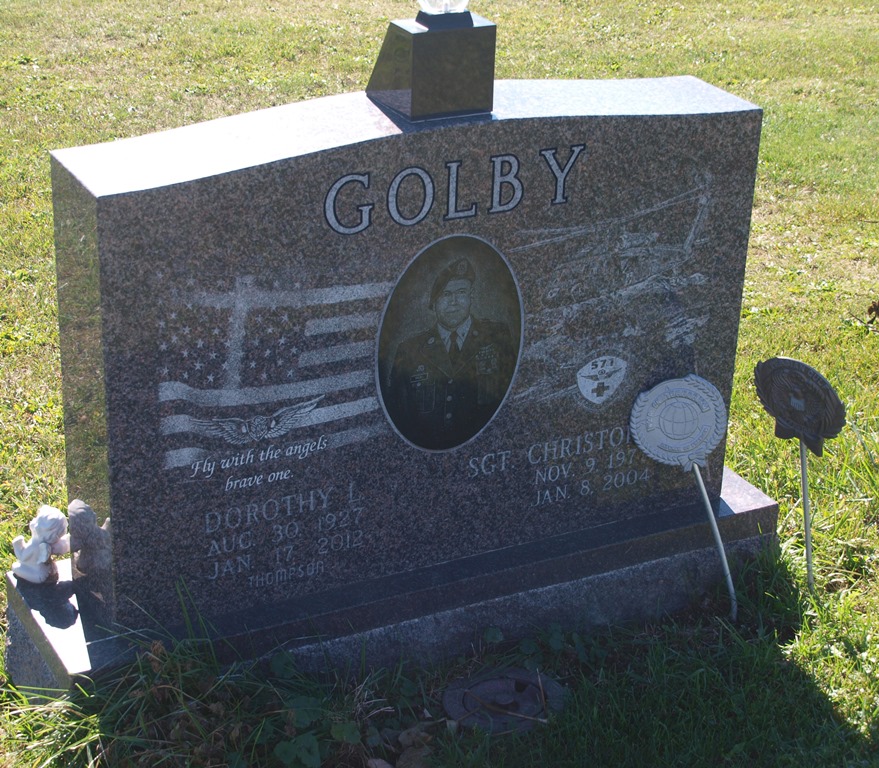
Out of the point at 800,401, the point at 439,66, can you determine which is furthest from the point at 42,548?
the point at 800,401

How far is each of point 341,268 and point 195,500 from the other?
814mm

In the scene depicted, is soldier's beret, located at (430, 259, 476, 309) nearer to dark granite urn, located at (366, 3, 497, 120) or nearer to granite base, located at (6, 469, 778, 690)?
dark granite urn, located at (366, 3, 497, 120)

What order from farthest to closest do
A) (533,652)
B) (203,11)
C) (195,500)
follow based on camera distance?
(203,11) < (533,652) < (195,500)

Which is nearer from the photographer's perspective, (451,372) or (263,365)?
(263,365)

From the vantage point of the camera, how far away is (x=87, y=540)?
11.2 ft

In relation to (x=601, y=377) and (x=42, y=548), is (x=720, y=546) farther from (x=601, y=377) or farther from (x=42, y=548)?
(x=42, y=548)

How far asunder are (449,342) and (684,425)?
1009mm

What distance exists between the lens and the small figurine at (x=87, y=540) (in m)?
3.31

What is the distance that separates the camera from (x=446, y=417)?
3.65m

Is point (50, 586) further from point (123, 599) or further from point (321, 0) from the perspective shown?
point (321, 0)

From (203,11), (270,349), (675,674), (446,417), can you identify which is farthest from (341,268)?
(203,11)

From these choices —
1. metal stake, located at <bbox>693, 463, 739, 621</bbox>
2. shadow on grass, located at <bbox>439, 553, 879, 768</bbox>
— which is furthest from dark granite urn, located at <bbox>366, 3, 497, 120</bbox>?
shadow on grass, located at <bbox>439, 553, 879, 768</bbox>

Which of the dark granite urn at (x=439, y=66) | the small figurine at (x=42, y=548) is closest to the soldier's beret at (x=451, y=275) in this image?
the dark granite urn at (x=439, y=66)

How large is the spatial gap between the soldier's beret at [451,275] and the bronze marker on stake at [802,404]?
1153 millimetres
